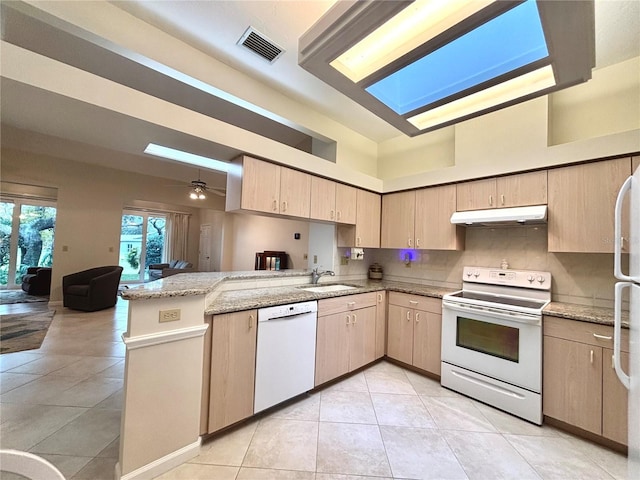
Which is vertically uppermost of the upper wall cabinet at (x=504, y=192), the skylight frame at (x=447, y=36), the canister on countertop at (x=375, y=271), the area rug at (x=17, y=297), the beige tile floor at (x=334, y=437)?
the skylight frame at (x=447, y=36)

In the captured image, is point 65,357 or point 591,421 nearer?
point 591,421

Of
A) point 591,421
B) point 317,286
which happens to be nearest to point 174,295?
point 317,286

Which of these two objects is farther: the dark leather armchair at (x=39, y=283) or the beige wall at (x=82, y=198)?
the dark leather armchair at (x=39, y=283)

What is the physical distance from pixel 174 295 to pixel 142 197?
6575mm

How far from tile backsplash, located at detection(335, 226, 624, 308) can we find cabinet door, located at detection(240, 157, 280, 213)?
140cm

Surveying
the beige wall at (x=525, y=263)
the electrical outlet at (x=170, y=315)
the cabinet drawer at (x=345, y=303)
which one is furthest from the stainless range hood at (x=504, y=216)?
the electrical outlet at (x=170, y=315)

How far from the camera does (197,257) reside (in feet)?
31.1

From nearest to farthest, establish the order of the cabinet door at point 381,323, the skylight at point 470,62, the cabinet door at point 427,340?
the skylight at point 470,62, the cabinet door at point 427,340, the cabinet door at point 381,323

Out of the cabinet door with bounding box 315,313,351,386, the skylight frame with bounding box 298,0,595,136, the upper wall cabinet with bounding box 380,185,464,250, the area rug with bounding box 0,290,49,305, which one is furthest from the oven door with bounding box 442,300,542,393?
the area rug with bounding box 0,290,49,305

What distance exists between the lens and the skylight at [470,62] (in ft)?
4.01

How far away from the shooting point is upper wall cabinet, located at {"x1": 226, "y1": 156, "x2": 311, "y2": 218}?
238 centimetres

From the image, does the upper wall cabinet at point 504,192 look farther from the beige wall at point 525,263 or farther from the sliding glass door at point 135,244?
the sliding glass door at point 135,244

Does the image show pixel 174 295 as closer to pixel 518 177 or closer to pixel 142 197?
pixel 518 177

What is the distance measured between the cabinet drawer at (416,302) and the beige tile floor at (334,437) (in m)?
0.80
